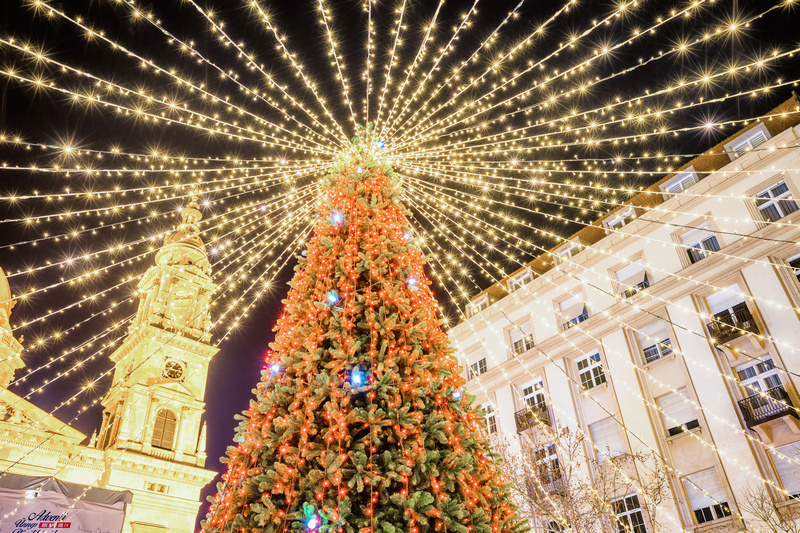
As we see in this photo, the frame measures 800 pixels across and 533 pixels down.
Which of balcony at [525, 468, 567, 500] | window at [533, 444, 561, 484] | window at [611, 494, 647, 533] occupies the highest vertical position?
window at [533, 444, 561, 484]

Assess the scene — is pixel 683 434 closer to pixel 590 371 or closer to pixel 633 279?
pixel 590 371

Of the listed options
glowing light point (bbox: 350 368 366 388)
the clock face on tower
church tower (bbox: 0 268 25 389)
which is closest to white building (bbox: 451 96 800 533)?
glowing light point (bbox: 350 368 366 388)

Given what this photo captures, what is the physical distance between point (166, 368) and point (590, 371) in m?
24.4

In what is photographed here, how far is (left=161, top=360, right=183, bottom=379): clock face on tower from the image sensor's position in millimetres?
30719

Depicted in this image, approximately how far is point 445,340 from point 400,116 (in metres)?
5.85

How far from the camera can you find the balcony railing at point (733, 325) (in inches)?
607

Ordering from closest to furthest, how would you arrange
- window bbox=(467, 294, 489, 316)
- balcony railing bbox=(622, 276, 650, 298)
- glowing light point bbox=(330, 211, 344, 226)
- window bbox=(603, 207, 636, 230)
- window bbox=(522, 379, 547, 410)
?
glowing light point bbox=(330, 211, 344, 226) < balcony railing bbox=(622, 276, 650, 298) < window bbox=(522, 379, 547, 410) < window bbox=(603, 207, 636, 230) < window bbox=(467, 294, 489, 316)

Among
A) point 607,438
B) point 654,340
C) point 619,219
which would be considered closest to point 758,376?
point 654,340

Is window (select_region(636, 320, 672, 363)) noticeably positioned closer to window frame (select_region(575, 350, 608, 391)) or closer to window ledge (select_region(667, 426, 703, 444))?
window frame (select_region(575, 350, 608, 391))

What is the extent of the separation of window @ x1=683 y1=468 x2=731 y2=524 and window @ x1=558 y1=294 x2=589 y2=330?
22.4ft

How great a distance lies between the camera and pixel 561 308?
2169cm

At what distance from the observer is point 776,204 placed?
16.6 meters

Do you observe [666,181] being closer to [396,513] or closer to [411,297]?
[411,297]

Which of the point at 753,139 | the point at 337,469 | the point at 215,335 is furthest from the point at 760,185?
the point at 215,335
